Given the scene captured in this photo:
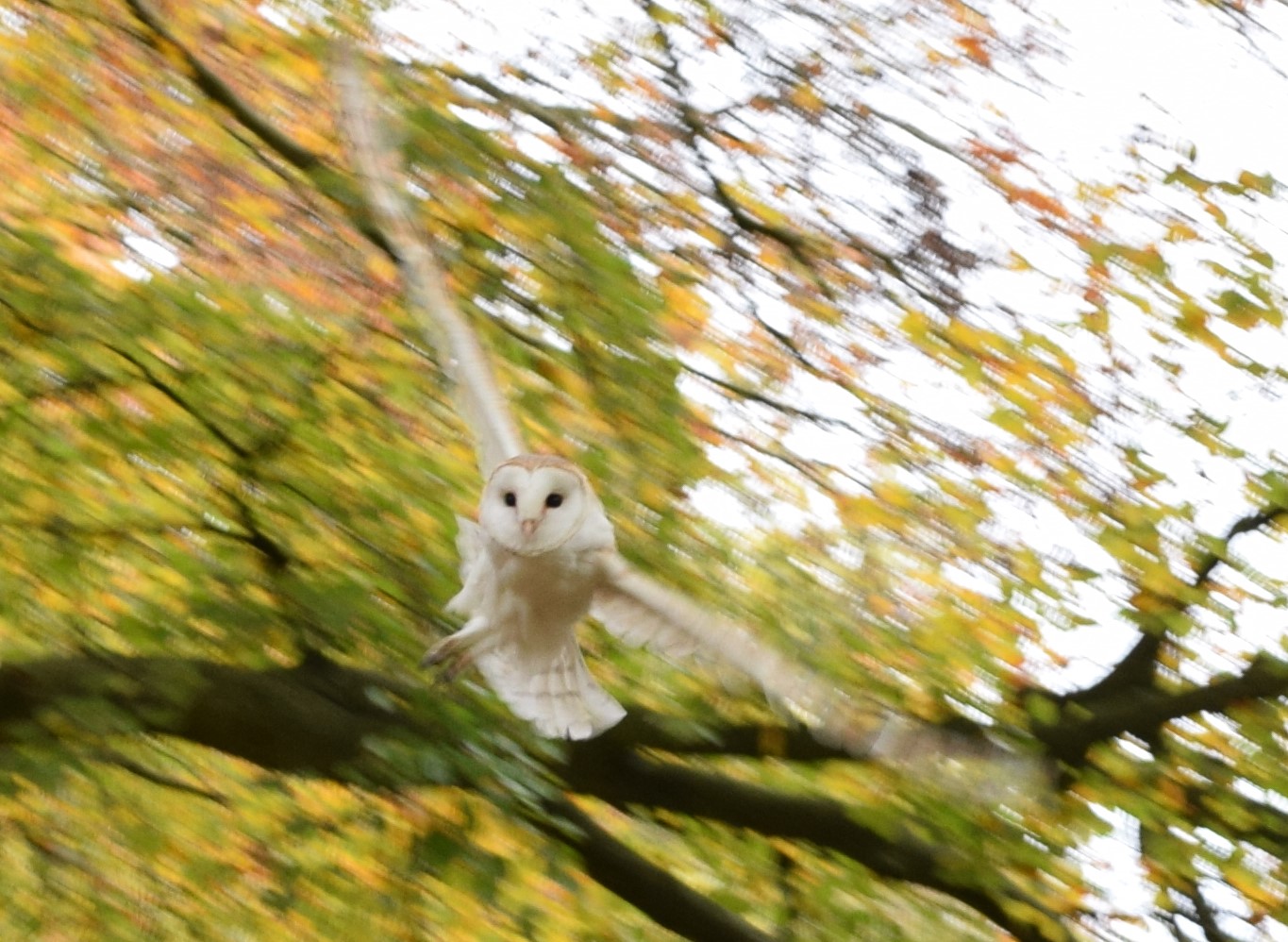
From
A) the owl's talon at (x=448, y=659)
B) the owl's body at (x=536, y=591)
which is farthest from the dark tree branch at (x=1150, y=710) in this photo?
the owl's talon at (x=448, y=659)

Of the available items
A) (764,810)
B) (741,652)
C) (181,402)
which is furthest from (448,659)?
(764,810)

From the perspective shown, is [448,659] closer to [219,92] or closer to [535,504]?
[535,504]

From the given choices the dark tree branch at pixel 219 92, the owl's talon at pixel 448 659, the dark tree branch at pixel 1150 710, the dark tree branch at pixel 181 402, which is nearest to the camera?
the owl's talon at pixel 448 659

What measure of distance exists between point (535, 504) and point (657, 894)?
146 cm

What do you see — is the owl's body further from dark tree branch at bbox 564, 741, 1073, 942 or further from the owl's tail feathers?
dark tree branch at bbox 564, 741, 1073, 942

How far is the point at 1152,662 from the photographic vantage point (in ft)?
16.1

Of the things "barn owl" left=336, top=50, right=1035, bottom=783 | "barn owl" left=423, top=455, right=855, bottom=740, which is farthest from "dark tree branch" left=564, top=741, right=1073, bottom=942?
"barn owl" left=423, top=455, right=855, bottom=740

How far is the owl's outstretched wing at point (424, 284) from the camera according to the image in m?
3.86

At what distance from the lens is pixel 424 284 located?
4141mm

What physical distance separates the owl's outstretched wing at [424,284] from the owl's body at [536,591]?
232mm

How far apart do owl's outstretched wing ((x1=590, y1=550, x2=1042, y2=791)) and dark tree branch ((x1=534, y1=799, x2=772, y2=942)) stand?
76 cm

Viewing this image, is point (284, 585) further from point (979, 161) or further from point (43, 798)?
point (979, 161)

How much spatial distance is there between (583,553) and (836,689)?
26.9 inches

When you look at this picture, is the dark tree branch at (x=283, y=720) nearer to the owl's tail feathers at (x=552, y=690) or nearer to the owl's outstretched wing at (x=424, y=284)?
the owl's tail feathers at (x=552, y=690)
